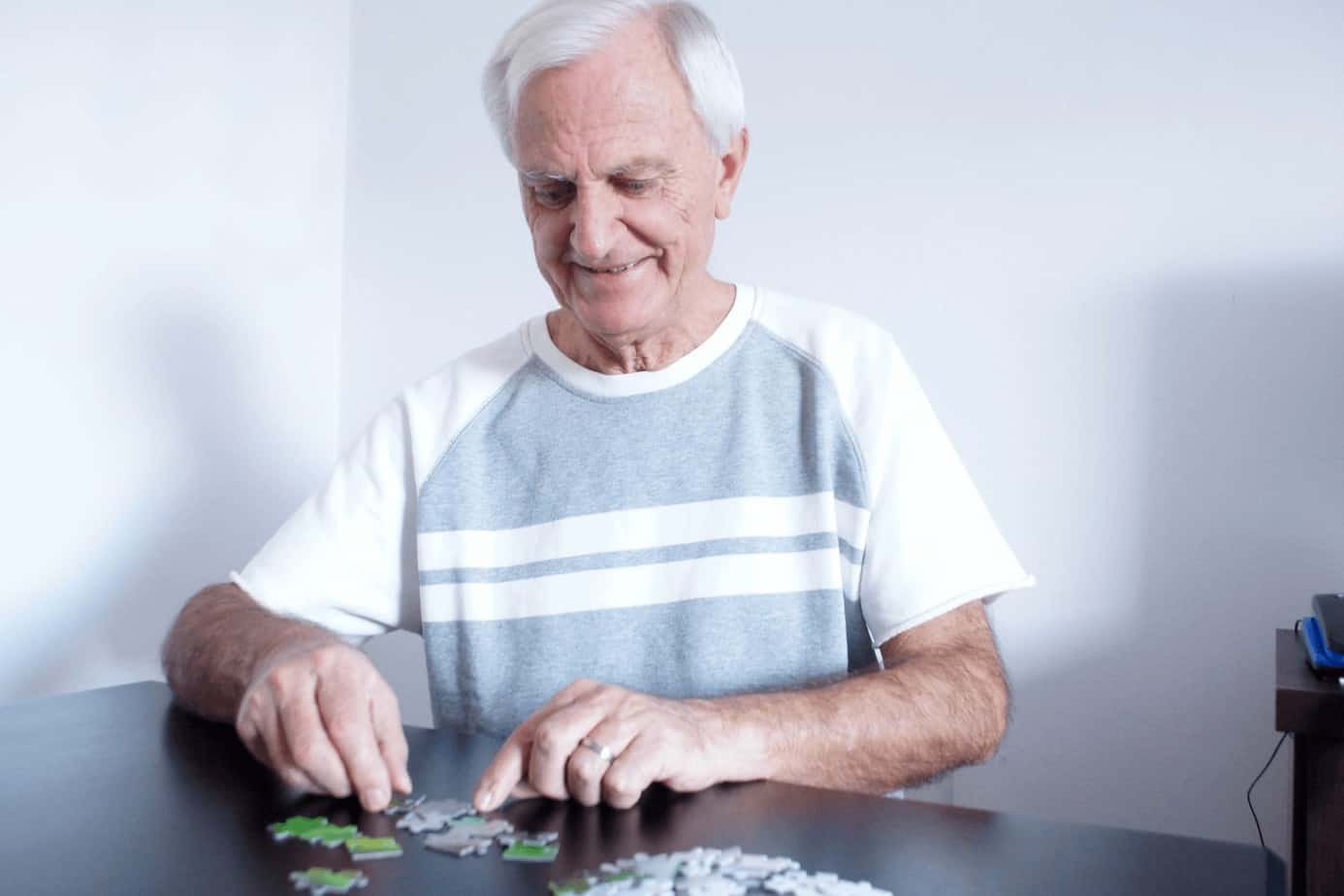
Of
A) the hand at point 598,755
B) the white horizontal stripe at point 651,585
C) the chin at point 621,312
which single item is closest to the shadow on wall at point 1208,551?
the white horizontal stripe at point 651,585

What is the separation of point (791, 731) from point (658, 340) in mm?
634

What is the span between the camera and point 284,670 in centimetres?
113

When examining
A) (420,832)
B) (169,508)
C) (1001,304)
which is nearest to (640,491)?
(420,832)

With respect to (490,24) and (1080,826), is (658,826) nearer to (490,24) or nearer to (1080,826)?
(1080,826)

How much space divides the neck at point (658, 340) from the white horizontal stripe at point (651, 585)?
0.91 ft

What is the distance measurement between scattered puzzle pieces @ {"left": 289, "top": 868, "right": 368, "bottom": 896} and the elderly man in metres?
0.48

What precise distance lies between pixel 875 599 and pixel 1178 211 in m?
1.04

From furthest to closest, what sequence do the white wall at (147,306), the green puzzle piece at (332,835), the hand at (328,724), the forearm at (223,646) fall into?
1. the white wall at (147,306)
2. the forearm at (223,646)
3. the hand at (328,724)
4. the green puzzle piece at (332,835)

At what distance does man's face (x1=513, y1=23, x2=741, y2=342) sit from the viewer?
1449 mm

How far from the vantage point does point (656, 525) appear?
5.06 feet

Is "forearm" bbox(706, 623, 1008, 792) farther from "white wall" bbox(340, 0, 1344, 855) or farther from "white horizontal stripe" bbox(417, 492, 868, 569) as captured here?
"white wall" bbox(340, 0, 1344, 855)

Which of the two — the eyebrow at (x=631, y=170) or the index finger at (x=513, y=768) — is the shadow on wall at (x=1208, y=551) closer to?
the eyebrow at (x=631, y=170)

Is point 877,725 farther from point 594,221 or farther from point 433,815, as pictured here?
point 594,221

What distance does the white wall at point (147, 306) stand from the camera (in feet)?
6.47
